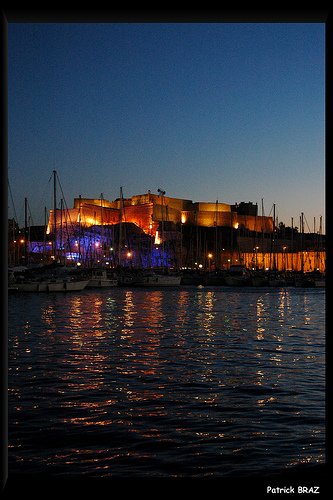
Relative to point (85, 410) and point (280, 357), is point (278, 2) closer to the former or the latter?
point (85, 410)

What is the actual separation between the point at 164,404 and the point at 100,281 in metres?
46.0

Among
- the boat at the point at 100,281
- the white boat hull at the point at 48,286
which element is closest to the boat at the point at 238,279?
the boat at the point at 100,281

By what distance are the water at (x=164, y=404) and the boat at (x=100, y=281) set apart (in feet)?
119

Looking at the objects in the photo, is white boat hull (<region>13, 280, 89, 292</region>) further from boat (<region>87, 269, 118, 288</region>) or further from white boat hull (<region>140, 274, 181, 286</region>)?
white boat hull (<region>140, 274, 181, 286</region>)

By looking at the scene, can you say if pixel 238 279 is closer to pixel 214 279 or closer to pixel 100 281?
pixel 214 279

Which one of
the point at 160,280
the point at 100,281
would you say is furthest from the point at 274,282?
the point at 100,281

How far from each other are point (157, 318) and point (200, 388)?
14259mm

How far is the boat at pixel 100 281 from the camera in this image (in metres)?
52.9

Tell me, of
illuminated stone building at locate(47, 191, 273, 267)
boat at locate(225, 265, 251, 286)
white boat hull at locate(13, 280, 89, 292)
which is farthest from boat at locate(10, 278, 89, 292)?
illuminated stone building at locate(47, 191, 273, 267)

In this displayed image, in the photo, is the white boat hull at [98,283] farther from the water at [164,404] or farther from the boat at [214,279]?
the water at [164,404]

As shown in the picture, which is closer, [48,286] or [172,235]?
[48,286]

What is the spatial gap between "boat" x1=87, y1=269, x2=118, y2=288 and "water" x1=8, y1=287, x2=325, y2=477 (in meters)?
36.1

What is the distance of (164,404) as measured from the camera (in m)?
7.90

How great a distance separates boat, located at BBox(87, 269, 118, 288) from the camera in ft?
174
